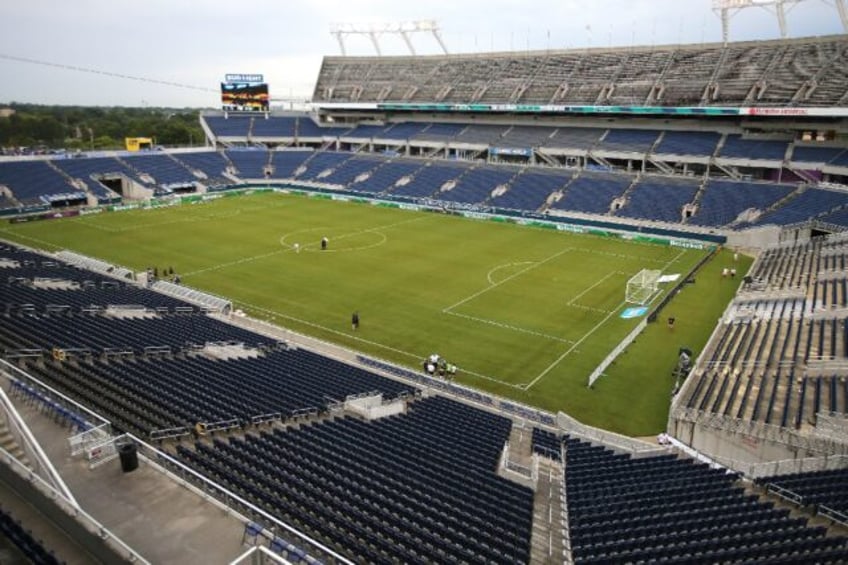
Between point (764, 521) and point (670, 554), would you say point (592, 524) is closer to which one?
point (670, 554)

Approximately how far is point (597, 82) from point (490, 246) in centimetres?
3565

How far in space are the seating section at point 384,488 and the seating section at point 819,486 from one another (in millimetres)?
6586

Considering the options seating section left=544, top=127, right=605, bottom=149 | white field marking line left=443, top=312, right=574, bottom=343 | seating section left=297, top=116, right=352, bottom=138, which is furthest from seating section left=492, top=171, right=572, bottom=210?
seating section left=297, top=116, right=352, bottom=138

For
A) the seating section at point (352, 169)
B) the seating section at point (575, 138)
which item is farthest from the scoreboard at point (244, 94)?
the seating section at point (575, 138)

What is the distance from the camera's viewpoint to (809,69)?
194ft

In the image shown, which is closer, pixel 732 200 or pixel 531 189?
pixel 732 200

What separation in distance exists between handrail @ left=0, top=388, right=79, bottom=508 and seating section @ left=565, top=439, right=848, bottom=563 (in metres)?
A: 9.63

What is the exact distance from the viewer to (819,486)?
1484 cm

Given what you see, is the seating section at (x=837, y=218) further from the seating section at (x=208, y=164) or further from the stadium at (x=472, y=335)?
the seating section at (x=208, y=164)

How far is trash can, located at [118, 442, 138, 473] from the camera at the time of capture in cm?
1274

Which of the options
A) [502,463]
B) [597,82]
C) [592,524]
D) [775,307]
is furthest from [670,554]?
[597,82]

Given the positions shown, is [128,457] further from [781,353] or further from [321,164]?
[321,164]

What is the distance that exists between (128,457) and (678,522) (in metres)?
12.0

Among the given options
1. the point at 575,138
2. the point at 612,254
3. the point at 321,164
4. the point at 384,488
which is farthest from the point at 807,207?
the point at 321,164
